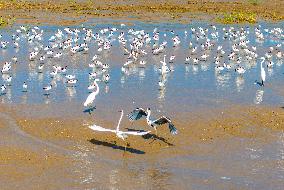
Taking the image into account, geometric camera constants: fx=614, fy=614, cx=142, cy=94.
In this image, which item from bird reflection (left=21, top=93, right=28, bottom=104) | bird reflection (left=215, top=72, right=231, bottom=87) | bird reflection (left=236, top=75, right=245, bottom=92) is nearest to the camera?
bird reflection (left=21, top=93, right=28, bottom=104)

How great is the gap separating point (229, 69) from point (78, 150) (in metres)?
17.0

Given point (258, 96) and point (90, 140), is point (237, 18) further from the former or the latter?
point (90, 140)

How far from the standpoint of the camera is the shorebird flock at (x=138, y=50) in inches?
1284

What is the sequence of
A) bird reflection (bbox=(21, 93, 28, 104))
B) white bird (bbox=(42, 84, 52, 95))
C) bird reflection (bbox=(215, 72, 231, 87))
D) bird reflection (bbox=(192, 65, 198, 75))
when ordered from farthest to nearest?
bird reflection (bbox=(192, 65, 198, 75)) < bird reflection (bbox=(215, 72, 231, 87)) < white bird (bbox=(42, 84, 52, 95)) < bird reflection (bbox=(21, 93, 28, 104))

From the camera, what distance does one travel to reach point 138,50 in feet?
127

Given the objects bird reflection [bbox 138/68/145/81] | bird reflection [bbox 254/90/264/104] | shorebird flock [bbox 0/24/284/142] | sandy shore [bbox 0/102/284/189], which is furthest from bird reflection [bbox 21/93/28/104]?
bird reflection [bbox 254/90/264/104]

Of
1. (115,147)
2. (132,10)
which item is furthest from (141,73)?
(132,10)

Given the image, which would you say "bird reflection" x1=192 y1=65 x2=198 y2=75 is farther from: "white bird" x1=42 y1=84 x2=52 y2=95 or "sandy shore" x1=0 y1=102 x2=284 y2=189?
"white bird" x1=42 y1=84 x2=52 y2=95

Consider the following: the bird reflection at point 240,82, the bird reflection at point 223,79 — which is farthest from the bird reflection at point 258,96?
the bird reflection at point 223,79

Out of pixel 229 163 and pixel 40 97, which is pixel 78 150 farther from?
pixel 40 97

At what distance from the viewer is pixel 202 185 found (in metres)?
17.3

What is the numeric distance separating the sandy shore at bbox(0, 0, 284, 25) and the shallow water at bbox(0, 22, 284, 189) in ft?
27.6

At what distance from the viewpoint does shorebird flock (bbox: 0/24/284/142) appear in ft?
107

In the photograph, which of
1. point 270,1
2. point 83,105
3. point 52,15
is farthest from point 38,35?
point 270,1
